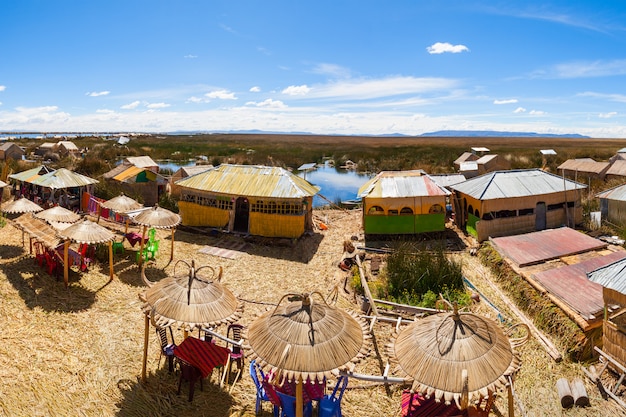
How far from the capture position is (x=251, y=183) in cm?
1653

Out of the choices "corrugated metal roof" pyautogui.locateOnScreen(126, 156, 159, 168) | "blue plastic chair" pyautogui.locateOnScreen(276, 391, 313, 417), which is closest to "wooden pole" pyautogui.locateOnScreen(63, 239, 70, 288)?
"blue plastic chair" pyautogui.locateOnScreen(276, 391, 313, 417)

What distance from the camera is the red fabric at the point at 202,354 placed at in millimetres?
6281

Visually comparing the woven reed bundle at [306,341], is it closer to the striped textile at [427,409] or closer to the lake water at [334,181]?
the striped textile at [427,409]

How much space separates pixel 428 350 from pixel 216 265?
9.70 m

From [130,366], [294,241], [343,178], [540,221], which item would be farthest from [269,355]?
[343,178]

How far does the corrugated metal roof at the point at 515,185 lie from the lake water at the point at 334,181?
13085mm

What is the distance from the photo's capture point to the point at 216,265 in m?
13.3

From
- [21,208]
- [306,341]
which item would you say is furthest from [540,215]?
[21,208]

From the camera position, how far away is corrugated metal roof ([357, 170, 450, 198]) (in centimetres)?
1606

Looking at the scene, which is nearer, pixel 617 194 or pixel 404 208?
pixel 617 194

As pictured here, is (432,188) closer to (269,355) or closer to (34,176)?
(269,355)

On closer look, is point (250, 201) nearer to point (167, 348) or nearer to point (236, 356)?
point (236, 356)

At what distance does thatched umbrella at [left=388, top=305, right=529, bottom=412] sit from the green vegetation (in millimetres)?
5429

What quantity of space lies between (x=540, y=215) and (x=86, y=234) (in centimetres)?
Answer: 1579
